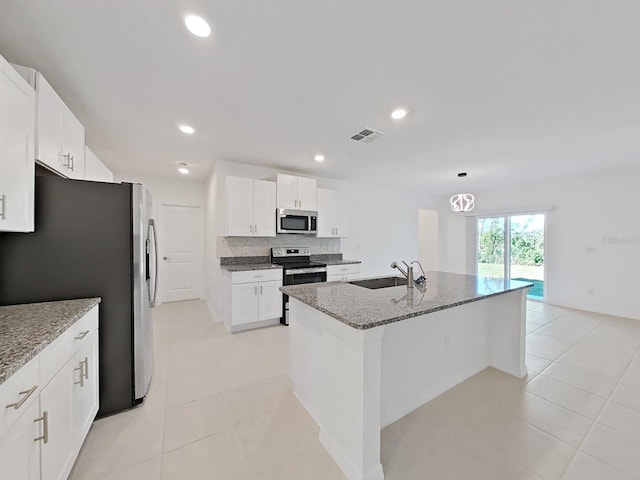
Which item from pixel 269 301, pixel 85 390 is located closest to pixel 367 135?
pixel 269 301

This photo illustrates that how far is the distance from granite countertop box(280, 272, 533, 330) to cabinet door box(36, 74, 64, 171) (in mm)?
1888

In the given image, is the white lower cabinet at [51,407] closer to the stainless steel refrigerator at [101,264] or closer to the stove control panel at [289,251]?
the stainless steel refrigerator at [101,264]

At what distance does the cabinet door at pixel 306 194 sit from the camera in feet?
13.8

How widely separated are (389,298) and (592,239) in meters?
5.35

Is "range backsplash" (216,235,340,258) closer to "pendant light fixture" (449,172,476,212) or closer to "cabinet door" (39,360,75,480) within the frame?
"pendant light fixture" (449,172,476,212)

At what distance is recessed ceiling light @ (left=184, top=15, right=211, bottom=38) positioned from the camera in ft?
4.63

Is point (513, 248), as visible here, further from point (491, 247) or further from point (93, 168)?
point (93, 168)

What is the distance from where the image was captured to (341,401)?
1483 mm

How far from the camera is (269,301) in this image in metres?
3.74

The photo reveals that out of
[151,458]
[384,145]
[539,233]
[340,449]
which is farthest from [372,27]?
[539,233]

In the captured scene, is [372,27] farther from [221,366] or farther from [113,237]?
[221,366]

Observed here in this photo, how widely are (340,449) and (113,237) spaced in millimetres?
2130

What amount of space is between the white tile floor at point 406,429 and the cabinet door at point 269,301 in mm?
897

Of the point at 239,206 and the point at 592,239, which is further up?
the point at 239,206
